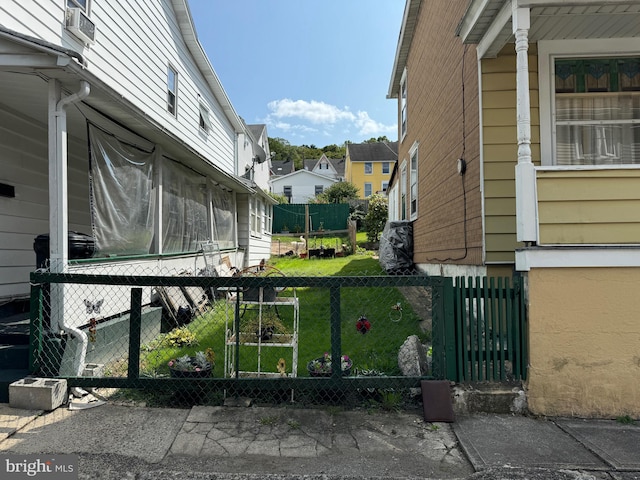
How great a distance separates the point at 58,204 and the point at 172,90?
660 cm

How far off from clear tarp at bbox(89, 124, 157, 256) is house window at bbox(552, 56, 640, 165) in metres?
5.56

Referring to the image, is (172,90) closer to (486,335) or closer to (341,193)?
(486,335)

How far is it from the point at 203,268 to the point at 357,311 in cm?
368

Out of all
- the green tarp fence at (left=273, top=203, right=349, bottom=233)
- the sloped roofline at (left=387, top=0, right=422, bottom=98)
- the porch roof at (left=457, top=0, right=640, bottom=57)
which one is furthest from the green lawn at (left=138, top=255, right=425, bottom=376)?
the green tarp fence at (left=273, top=203, right=349, bottom=233)

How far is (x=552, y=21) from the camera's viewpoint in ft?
13.9

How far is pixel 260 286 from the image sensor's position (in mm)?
3668

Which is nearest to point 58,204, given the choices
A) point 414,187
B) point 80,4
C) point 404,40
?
point 80,4

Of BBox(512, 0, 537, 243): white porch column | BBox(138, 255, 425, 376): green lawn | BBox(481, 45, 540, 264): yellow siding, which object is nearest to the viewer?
BBox(512, 0, 537, 243): white porch column

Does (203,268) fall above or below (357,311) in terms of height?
above

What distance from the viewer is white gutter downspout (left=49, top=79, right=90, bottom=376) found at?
3.76 m

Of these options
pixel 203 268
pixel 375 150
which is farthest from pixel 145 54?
pixel 375 150

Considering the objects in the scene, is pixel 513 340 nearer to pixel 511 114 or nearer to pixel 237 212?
pixel 511 114

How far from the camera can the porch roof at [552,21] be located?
3.80 meters

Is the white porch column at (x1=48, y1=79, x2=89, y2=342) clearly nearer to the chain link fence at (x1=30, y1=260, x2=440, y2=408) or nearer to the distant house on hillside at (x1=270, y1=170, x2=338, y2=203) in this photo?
the chain link fence at (x1=30, y1=260, x2=440, y2=408)
